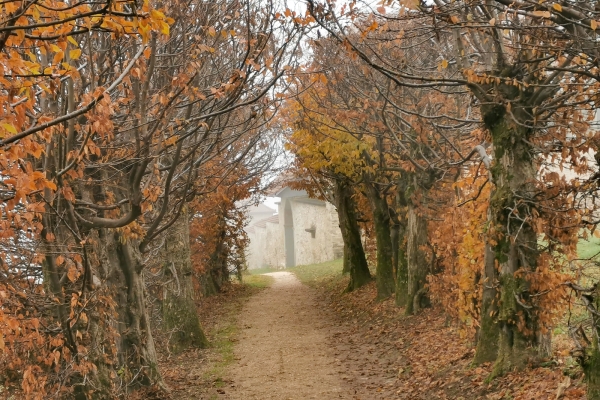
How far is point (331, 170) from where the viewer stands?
2111 cm

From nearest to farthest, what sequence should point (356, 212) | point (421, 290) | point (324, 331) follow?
point (421, 290), point (324, 331), point (356, 212)

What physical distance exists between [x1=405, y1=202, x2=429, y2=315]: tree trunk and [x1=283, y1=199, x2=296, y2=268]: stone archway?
3622cm

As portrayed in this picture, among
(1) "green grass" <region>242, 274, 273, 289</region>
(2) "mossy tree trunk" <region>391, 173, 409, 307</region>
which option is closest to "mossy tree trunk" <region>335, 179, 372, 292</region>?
(2) "mossy tree trunk" <region>391, 173, 409, 307</region>

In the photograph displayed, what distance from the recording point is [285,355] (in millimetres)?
14227

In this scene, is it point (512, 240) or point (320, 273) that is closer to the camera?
point (512, 240)

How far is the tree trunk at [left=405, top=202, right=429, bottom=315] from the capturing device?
1495cm

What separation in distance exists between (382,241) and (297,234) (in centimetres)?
2785

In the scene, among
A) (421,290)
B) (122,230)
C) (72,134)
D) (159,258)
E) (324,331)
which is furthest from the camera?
(159,258)

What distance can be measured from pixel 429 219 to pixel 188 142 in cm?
577

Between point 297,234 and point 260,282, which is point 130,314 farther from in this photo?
point 297,234

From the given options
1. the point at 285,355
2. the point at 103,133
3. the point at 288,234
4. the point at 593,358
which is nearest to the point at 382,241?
the point at 285,355

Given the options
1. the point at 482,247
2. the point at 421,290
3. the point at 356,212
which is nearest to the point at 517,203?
the point at 482,247

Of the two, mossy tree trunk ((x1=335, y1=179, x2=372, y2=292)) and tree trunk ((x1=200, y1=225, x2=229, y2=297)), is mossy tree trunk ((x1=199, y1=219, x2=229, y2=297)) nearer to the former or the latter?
tree trunk ((x1=200, y1=225, x2=229, y2=297))

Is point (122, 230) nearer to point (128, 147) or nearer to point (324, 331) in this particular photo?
point (128, 147)
